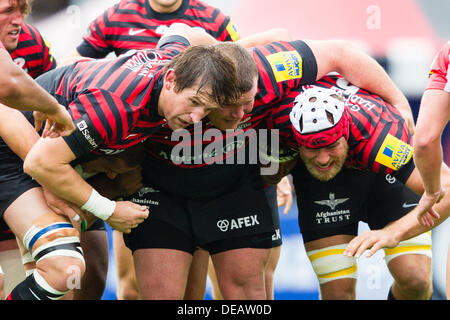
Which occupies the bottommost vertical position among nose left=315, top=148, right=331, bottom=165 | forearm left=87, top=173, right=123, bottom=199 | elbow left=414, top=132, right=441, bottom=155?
forearm left=87, top=173, right=123, bottom=199

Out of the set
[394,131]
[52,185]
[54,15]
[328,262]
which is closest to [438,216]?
[394,131]

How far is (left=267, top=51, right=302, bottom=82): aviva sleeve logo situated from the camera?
4.19 meters

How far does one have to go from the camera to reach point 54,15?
647 centimetres

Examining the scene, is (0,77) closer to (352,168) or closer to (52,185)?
(52,185)

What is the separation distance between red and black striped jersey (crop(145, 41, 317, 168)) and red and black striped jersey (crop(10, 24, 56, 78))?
100cm

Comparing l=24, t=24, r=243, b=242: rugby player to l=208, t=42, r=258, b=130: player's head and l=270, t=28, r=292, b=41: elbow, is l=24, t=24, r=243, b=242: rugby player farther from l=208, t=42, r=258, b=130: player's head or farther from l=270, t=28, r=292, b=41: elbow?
l=270, t=28, r=292, b=41: elbow

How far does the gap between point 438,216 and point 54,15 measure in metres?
4.13

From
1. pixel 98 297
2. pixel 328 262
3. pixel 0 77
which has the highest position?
pixel 0 77

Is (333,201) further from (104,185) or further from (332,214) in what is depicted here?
(104,185)

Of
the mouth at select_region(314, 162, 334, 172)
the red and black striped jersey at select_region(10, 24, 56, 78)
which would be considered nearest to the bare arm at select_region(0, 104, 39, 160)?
the red and black striped jersey at select_region(10, 24, 56, 78)

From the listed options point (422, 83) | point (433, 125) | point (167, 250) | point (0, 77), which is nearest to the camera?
point (0, 77)

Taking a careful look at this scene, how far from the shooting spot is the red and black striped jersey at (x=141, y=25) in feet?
17.4

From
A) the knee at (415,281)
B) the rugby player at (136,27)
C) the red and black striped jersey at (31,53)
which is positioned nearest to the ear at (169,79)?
the red and black striped jersey at (31,53)

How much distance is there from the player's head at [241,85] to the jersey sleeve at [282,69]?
204mm
